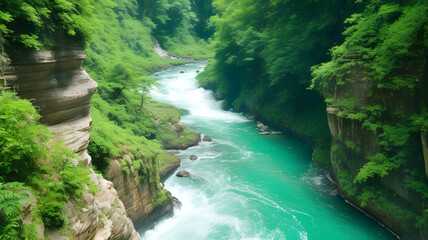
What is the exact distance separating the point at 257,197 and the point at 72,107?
1012 cm

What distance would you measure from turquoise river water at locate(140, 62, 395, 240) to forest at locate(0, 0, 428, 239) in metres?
1.03

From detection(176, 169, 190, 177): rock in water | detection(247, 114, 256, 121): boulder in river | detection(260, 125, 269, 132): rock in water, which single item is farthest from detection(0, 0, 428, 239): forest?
detection(176, 169, 190, 177): rock in water

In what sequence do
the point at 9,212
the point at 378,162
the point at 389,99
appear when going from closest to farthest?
1. the point at 9,212
2. the point at 389,99
3. the point at 378,162

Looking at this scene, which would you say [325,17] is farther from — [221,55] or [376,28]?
[221,55]

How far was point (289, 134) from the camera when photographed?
76.5 feet

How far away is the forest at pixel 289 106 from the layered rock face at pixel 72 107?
0.31m

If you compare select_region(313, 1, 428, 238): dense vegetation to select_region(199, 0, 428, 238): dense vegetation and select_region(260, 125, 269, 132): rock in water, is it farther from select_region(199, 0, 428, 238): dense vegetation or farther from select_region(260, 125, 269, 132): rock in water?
select_region(260, 125, 269, 132): rock in water

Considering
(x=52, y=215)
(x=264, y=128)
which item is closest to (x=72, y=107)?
(x=52, y=215)

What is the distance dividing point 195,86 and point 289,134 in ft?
53.0

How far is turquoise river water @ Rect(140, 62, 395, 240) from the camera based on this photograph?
11.8 metres

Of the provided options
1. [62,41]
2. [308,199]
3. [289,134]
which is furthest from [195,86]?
[62,41]

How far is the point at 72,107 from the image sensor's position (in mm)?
7961

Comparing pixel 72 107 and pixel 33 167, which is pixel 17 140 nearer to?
pixel 33 167

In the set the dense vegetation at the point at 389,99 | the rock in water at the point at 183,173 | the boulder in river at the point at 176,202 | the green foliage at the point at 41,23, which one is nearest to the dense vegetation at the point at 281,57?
the dense vegetation at the point at 389,99
